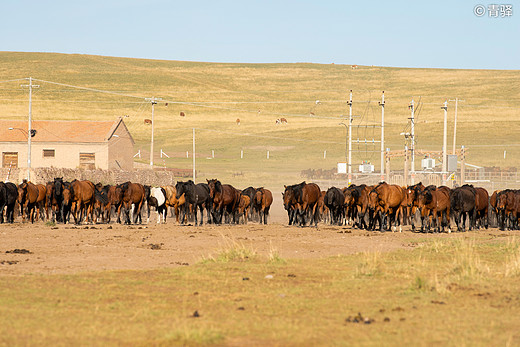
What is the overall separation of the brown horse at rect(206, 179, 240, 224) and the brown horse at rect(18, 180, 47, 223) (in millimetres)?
6912

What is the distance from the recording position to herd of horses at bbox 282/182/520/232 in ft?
90.6

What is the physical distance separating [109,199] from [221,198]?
459 centimetres

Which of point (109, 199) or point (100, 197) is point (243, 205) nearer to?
point (109, 199)

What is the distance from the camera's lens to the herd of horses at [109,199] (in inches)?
1155

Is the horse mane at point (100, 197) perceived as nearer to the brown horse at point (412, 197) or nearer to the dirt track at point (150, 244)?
the dirt track at point (150, 244)

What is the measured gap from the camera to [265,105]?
4729 inches

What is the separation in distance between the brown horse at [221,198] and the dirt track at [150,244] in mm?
1721

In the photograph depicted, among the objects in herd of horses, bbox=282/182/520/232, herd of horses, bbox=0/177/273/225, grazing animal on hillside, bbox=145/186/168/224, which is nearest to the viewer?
herd of horses, bbox=282/182/520/232

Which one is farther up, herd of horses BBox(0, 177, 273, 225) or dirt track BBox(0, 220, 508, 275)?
herd of horses BBox(0, 177, 273, 225)

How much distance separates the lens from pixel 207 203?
102 feet

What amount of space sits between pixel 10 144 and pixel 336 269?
170ft

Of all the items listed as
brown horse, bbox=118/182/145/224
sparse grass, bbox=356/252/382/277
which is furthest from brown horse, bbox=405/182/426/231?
sparse grass, bbox=356/252/382/277

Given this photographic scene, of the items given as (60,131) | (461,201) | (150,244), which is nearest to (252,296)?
(150,244)

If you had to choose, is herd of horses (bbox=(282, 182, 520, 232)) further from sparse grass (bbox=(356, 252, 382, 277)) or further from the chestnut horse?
sparse grass (bbox=(356, 252, 382, 277))
